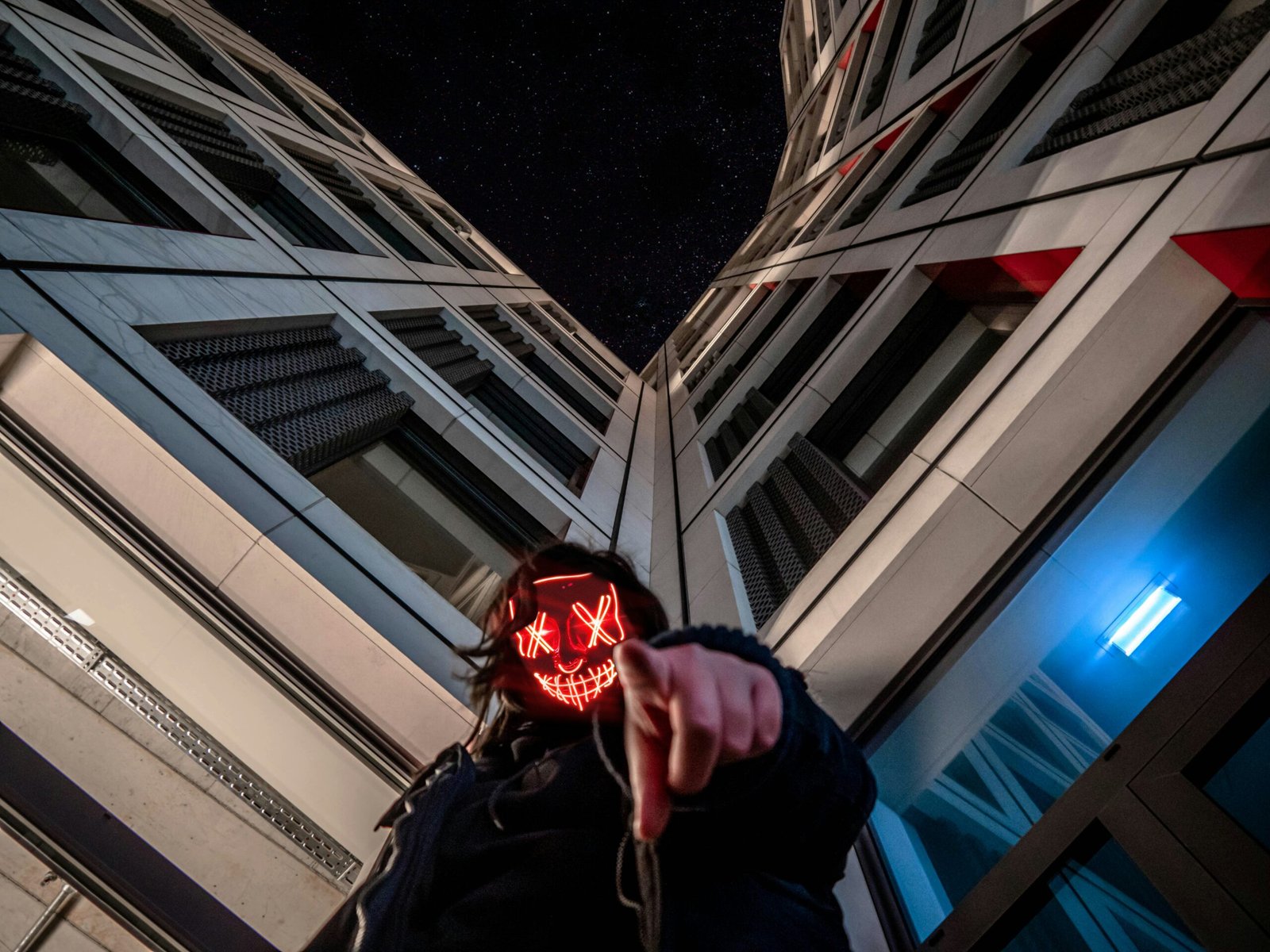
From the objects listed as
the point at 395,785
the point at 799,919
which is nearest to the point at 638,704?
the point at 799,919

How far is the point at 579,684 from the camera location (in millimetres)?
1468

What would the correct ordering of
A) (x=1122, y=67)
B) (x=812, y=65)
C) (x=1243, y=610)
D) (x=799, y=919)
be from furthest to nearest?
1. (x=812, y=65)
2. (x=1122, y=67)
3. (x=1243, y=610)
4. (x=799, y=919)

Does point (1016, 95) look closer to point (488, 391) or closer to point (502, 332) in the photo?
point (488, 391)

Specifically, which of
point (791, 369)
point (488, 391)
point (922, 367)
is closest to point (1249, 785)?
point (922, 367)

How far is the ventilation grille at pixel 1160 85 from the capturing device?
7.98 ft

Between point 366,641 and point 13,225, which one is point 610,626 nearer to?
point 366,641

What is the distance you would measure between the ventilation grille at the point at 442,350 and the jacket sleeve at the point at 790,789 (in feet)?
14.8

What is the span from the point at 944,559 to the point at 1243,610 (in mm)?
870

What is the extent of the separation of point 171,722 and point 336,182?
7748 millimetres

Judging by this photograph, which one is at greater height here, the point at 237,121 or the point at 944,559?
the point at 944,559

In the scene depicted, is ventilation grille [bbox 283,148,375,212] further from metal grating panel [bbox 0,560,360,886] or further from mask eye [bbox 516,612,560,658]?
mask eye [bbox 516,612,560,658]

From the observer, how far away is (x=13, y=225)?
2.21 m

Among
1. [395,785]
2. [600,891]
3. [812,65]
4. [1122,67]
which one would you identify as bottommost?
[395,785]

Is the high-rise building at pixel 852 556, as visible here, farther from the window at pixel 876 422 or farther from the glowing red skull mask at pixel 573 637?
the glowing red skull mask at pixel 573 637
